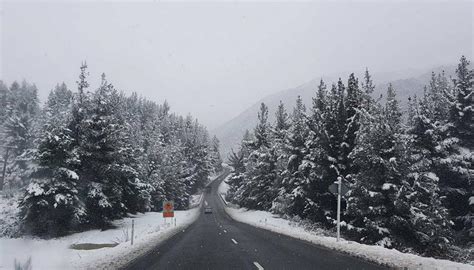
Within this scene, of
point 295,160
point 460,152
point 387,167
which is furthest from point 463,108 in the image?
point 295,160

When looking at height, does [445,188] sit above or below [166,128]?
below

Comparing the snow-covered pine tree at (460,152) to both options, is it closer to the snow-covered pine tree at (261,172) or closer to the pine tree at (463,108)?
the pine tree at (463,108)

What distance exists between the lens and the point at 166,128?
113m

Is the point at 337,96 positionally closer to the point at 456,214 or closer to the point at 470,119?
the point at 470,119

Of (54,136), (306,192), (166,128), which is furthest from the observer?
(166,128)

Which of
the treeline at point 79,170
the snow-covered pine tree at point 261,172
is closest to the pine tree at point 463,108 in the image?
the snow-covered pine tree at point 261,172

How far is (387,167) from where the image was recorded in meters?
21.7

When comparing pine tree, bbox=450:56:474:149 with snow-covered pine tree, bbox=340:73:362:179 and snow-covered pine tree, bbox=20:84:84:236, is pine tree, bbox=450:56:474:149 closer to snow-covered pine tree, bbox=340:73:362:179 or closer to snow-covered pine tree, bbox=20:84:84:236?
snow-covered pine tree, bbox=340:73:362:179

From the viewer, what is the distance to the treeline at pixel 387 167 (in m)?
21.2

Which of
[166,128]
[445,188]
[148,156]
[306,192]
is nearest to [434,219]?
[445,188]

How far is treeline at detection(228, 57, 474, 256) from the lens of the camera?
69.7 feet

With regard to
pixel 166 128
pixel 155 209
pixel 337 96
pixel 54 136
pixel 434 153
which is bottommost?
pixel 155 209

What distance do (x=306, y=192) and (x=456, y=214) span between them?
471 inches

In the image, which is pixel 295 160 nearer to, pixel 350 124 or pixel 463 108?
pixel 350 124
